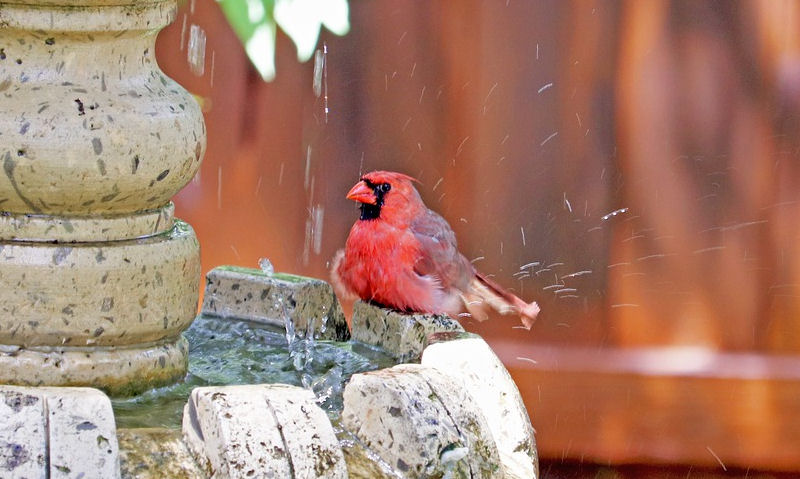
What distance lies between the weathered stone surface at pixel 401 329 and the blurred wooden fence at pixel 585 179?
163 cm

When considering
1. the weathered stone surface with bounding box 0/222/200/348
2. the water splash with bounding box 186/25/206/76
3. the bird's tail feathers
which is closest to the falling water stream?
the weathered stone surface with bounding box 0/222/200/348

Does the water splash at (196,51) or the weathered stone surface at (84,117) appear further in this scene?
the water splash at (196,51)

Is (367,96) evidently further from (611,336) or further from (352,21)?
(611,336)

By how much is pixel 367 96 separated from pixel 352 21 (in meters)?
0.22

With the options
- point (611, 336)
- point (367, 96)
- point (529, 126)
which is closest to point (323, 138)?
point (367, 96)

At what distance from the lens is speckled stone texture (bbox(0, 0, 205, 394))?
6.97 ft

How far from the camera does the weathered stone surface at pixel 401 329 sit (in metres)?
2.53

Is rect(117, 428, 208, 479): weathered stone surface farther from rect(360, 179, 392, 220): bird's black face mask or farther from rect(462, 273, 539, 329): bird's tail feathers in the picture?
rect(462, 273, 539, 329): bird's tail feathers

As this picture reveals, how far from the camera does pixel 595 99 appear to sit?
4.29 meters

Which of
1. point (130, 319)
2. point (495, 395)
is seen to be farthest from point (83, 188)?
point (495, 395)

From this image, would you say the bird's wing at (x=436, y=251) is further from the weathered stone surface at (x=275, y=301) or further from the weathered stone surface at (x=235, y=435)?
the weathered stone surface at (x=235, y=435)

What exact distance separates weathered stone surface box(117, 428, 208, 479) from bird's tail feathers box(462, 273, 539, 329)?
6.39ft

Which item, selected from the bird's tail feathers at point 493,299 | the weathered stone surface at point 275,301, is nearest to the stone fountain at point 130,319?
the weathered stone surface at point 275,301

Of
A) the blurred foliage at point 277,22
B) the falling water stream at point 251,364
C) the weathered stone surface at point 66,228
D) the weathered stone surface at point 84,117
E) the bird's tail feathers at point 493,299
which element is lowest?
the bird's tail feathers at point 493,299
